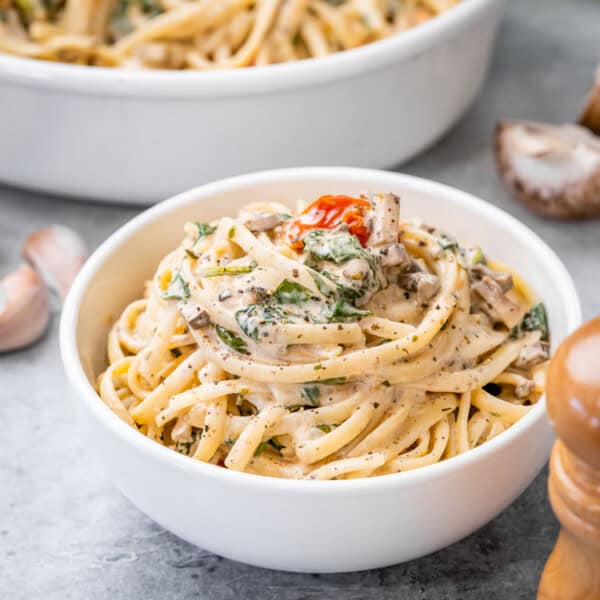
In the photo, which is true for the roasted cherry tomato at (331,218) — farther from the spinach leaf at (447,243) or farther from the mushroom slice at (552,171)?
the mushroom slice at (552,171)

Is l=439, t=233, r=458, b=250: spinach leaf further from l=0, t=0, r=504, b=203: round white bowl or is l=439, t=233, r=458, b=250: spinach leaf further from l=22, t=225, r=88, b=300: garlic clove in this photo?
l=22, t=225, r=88, b=300: garlic clove

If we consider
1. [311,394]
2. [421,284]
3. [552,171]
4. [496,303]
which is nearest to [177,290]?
[311,394]

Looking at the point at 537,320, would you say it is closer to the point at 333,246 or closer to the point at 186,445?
the point at 333,246

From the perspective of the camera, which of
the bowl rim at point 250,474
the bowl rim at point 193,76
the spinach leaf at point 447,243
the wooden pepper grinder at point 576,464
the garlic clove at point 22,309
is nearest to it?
the wooden pepper grinder at point 576,464

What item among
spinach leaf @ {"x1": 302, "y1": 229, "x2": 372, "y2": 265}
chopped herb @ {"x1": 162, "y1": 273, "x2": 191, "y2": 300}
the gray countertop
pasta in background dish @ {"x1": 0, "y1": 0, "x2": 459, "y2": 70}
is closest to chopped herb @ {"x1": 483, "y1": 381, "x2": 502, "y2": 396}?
the gray countertop

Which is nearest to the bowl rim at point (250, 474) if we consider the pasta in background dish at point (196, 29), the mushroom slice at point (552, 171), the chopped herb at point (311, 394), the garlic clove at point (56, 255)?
the chopped herb at point (311, 394)

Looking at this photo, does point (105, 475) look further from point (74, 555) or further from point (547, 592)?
point (547, 592)

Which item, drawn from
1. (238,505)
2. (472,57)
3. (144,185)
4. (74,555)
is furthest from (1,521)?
(472,57)
